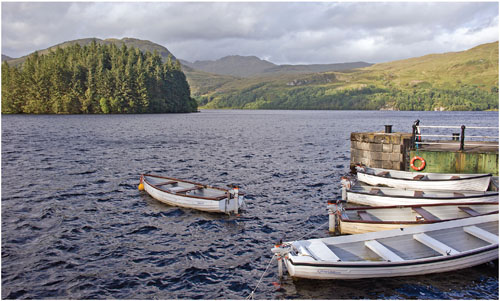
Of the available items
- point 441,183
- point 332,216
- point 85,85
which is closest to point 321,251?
point 332,216

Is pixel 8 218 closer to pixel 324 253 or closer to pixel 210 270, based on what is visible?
pixel 210 270

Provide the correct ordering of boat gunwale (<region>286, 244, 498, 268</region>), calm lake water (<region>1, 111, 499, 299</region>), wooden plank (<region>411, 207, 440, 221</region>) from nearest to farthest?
boat gunwale (<region>286, 244, 498, 268</region>)
calm lake water (<region>1, 111, 499, 299</region>)
wooden plank (<region>411, 207, 440, 221</region>)

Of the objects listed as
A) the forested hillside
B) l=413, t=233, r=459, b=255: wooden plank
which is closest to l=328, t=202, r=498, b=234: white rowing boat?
l=413, t=233, r=459, b=255: wooden plank

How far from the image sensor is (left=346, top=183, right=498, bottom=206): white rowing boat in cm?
1958

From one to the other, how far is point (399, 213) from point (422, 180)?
25.9 feet

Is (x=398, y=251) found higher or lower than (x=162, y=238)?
higher

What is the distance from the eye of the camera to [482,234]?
45.6 feet

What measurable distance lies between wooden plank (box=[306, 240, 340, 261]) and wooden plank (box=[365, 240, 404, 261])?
1.65m

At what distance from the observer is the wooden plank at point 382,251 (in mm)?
12659

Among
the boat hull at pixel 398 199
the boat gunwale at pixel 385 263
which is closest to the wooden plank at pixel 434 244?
the boat gunwale at pixel 385 263

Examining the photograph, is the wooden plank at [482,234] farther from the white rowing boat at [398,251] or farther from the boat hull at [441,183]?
the boat hull at [441,183]

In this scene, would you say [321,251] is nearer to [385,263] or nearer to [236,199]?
[385,263]

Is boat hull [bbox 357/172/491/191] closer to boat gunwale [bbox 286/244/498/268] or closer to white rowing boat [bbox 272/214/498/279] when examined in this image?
white rowing boat [bbox 272/214/498/279]

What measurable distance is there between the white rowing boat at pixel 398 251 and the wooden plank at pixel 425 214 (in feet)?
4.75
